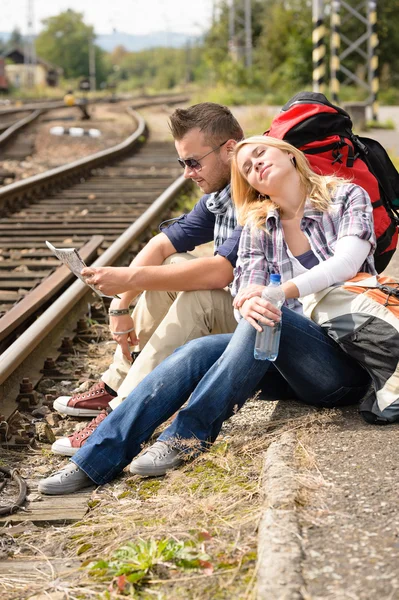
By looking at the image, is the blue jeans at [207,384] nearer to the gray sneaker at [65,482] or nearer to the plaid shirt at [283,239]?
the gray sneaker at [65,482]

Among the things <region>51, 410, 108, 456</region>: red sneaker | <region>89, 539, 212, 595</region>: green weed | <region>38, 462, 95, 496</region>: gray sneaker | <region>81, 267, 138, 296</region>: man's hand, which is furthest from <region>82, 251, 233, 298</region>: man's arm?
<region>89, 539, 212, 595</region>: green weed

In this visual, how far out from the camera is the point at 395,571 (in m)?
2.21

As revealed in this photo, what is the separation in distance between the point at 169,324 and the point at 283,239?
2.00ft

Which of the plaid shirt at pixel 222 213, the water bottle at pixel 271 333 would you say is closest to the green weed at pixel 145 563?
the water bottle at pixel 271 333

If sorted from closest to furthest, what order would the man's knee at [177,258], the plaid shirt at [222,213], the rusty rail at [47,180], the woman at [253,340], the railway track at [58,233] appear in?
the woman at [253,340], the plaid shirt at [222,213], the man's knee at [177,258], the railway track at [58,233], the rusty rail at [47,180]

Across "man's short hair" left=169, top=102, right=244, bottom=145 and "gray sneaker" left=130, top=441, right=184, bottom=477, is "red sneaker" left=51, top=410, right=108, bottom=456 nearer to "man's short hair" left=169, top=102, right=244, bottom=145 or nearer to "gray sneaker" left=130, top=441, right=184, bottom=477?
"gray sneaker" left=130, top=441, right=184, bottom=477

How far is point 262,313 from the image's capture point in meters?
3.23

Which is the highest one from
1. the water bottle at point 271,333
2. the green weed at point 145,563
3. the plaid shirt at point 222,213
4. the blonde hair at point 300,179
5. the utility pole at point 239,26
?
the utility pole at point 239,26

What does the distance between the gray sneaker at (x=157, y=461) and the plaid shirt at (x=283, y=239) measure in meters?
0.71

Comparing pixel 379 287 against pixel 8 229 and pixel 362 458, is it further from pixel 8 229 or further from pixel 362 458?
pixel 8 229

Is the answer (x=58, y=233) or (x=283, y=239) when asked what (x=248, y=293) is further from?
(x=58, y=233)

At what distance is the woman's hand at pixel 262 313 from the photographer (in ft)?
10.6

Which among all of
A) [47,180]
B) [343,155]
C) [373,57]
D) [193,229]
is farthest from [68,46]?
[343,155]

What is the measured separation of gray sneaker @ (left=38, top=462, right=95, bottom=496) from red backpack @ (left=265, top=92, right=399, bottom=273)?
1556mm
